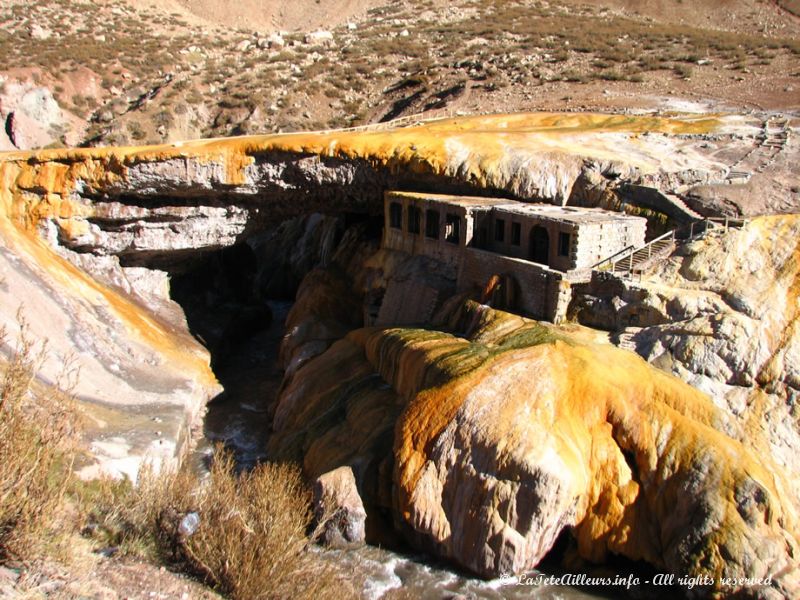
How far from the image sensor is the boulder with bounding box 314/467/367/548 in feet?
68.8

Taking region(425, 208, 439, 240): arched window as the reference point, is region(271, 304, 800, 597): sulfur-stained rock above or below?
below

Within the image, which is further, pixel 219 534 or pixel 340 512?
pixel 340 512

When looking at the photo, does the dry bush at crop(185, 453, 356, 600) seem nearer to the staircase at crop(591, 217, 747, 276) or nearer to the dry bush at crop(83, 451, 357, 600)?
the dry bush at crop(83, 451, 357, 600)

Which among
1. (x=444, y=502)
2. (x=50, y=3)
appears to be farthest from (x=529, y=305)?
(x=50, y=3)

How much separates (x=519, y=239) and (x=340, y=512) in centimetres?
1222

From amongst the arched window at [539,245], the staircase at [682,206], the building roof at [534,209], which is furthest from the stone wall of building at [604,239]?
the arched window at [539,245]

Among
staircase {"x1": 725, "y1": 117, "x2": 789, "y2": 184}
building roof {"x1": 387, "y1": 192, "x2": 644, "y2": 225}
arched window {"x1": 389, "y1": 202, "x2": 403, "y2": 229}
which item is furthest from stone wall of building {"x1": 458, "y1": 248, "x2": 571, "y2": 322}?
staircase {"x1": 725, "y1": 117, "x2": 789, "y2": 184}

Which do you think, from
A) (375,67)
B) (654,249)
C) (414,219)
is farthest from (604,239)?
(375,67)

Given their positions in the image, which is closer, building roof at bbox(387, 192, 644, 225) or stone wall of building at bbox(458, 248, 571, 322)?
stone wall of building at bbox(458, 248, 571, 322)

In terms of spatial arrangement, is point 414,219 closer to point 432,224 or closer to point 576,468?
point 432,224

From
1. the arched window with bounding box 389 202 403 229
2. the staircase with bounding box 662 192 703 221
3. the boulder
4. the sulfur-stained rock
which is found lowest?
the boulder

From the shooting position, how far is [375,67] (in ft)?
209

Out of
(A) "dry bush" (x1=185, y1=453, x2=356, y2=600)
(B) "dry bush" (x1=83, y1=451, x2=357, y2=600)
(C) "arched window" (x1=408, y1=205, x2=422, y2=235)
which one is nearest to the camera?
(A) "dry bush" (x1=185, y1=453, x2=356, y2=600)

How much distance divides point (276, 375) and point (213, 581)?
2150cm
